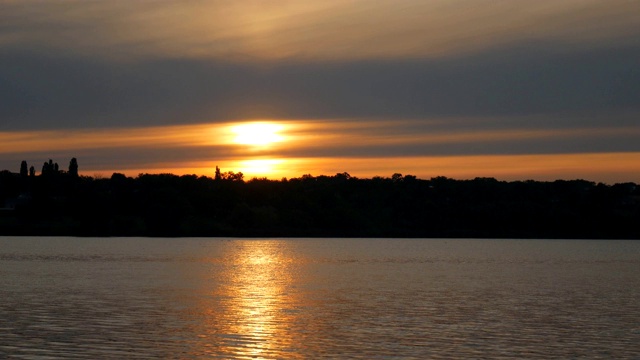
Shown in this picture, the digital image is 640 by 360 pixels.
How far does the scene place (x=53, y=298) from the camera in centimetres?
7150

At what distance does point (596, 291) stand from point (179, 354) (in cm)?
5294

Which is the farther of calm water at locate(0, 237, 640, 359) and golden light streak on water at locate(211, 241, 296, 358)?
golden light streak on water at locate(211, 241, 296, 358)

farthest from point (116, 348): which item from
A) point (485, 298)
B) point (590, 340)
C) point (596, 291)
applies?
point (596, 291)

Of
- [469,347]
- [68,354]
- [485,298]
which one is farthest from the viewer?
[485,298]

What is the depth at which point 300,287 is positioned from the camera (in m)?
91.3

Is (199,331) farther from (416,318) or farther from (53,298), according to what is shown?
(53,298)

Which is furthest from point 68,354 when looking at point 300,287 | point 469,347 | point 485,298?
point 300,287

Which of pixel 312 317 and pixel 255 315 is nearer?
pixel 312 317

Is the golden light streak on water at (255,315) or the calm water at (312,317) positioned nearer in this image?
the calm water at (312,317)

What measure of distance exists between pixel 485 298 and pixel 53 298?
108ft

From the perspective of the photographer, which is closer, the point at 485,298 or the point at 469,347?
the point at 469,347

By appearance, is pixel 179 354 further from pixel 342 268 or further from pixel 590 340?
pixel 342 268

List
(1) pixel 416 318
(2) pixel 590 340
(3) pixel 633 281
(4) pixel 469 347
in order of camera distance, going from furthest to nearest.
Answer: (3) pixel 633 281
(1) pixel 416 318
(2) pixel 590 340
(4) pixel 469 347

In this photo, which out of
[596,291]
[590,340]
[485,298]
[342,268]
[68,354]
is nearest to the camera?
[68,354]
